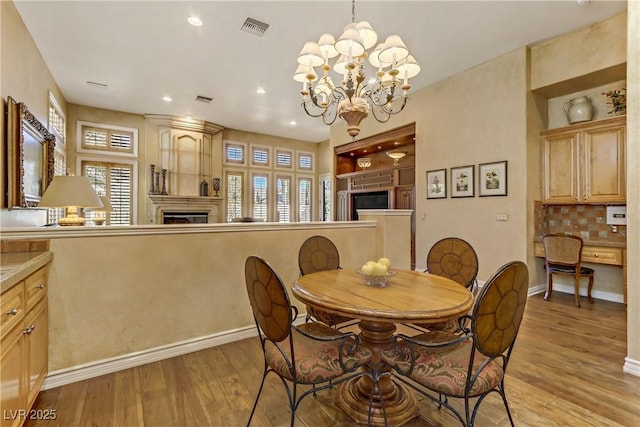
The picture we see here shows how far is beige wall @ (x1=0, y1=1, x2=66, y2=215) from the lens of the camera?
9.68ft

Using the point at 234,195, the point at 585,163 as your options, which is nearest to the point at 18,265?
the point at 585,163

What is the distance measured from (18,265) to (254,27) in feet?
11.4

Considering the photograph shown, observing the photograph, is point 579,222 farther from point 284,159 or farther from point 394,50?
point 284,159

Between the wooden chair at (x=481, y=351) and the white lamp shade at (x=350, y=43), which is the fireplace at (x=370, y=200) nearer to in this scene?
the white lamp shade at (x=350, y=43)

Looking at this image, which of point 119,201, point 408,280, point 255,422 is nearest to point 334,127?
point 119,201

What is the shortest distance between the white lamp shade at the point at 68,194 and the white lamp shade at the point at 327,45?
92.9 inches

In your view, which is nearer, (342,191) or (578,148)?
(578,148)

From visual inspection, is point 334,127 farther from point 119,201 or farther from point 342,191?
point 119,201

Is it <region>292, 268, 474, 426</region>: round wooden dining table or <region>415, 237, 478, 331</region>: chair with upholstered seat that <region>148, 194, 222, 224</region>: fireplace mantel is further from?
<region>415, 237, 478, 331</region>: chair with upholstered seat

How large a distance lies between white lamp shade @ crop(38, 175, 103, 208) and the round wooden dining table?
206cm

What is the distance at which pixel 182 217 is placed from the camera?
7570 millimetres

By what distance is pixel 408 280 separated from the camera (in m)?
2.04

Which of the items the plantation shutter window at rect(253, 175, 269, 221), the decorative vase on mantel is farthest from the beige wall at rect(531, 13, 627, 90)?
the plantation shutter window at rect(253, 175, 269, 221)

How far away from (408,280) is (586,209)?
157 inches
